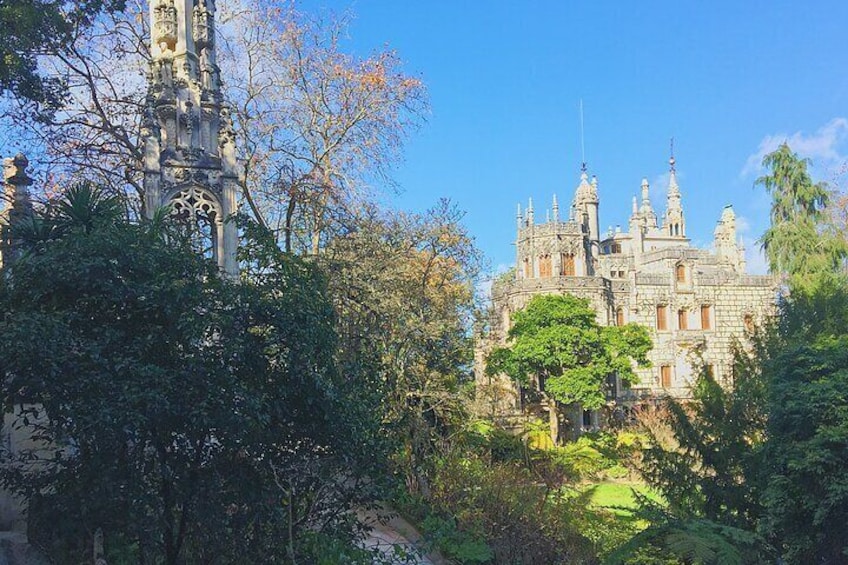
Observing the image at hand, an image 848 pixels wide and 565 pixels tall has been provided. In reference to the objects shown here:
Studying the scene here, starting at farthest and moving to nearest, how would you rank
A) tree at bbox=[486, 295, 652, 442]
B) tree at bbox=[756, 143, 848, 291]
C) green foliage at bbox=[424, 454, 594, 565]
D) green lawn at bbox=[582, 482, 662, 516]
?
tree at bbox=[486, 295, 652, 442] → tree at bbox=[756, 143, 848, 291] → green lawn at bbox=[582, 482, 662, 516] → green foliage at bbox=[424, 454, 594, 565]

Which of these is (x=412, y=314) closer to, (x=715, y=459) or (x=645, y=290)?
(x=715, y=459)

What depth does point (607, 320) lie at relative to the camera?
3953 centimetres

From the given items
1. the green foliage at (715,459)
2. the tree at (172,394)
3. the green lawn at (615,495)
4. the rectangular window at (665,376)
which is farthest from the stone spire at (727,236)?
the tree at (172,394)

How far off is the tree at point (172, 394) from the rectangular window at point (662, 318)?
37065 millimetres

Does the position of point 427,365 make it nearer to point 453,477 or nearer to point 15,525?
point 453,477

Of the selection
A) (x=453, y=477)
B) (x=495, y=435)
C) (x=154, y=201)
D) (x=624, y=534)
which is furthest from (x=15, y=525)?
(x=495, y=435)

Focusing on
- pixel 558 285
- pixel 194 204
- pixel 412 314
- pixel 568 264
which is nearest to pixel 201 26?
pixel 194 204

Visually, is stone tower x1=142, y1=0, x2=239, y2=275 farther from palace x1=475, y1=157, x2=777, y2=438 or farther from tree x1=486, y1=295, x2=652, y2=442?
palace x1=475, y1=157, x2=777, y2=438

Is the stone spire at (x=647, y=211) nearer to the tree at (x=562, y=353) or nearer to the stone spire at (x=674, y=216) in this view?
the stone spire at (x=674, y=216)

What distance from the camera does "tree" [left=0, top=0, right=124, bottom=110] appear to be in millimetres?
10961

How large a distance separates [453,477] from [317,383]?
8.30m

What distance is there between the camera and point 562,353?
3309 centimetres

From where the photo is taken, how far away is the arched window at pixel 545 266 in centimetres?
3994

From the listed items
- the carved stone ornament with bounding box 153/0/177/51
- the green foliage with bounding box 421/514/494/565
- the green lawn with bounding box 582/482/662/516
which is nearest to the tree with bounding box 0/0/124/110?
the carved stone ornament with bounding box 153/0/177/51
